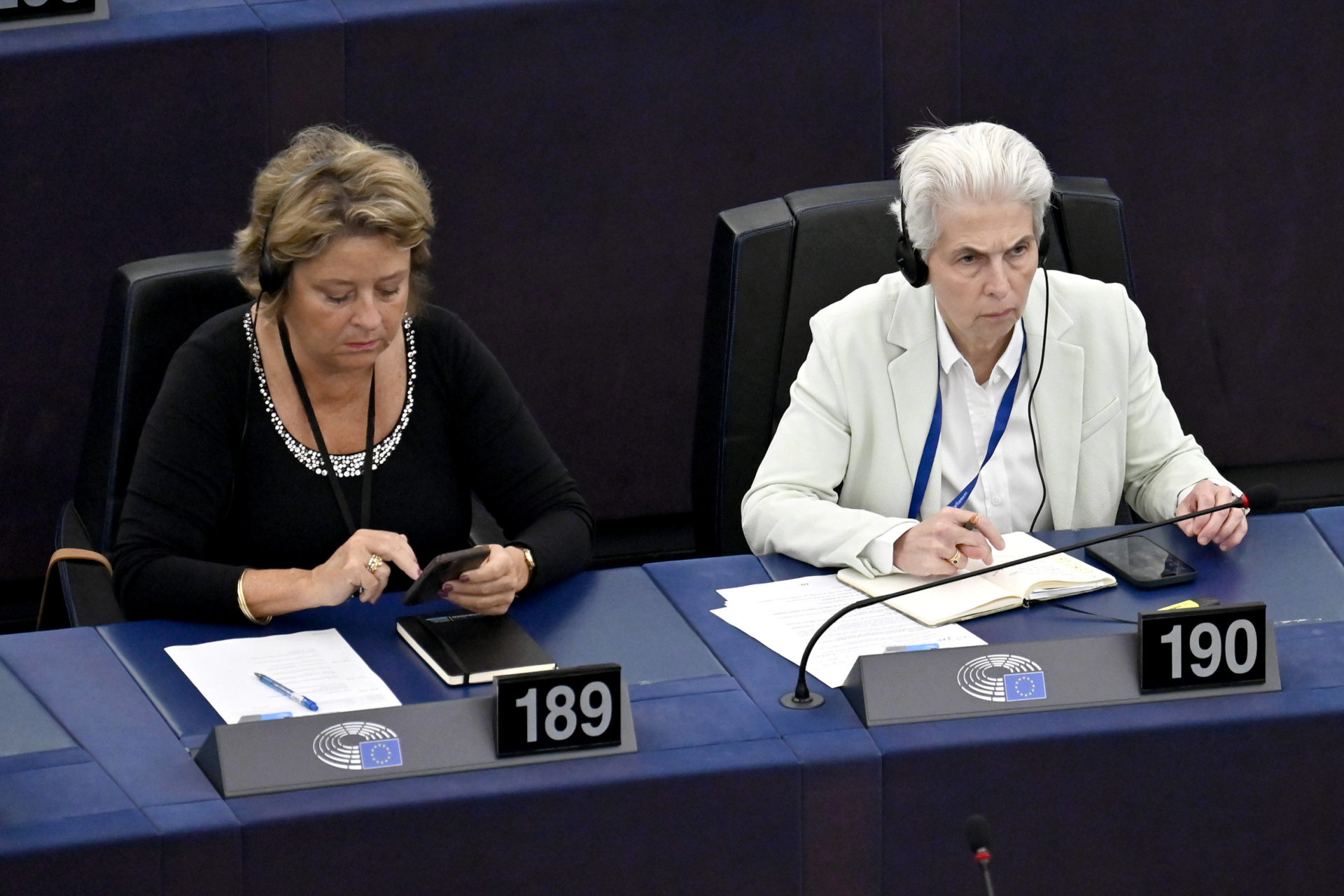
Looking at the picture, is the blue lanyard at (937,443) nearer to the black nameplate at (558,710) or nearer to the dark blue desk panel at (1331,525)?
the dark blue desk panel at (1331,525)

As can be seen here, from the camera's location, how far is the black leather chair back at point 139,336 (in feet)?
8.00

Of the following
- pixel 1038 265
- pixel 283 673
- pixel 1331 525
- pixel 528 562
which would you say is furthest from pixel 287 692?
pixel 1331 525

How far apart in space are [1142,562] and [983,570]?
0.25 metres

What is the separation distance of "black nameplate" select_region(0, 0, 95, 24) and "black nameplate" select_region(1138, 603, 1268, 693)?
2.06 m

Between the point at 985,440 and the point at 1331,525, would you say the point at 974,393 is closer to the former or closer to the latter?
the point at 985,440

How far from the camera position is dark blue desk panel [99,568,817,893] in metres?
→ 1.69

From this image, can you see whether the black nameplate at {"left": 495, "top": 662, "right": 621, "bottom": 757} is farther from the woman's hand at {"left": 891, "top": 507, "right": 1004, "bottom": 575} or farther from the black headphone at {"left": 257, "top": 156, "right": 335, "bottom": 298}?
the black headphone at {"left": 257, "top": 156, "right": 335, "bottom": 298}

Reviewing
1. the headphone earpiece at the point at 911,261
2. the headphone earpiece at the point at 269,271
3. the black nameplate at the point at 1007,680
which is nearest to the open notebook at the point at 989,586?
the black nameplate at the point at 1007,680

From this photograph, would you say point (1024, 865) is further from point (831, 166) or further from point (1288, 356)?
point (1288, 356)

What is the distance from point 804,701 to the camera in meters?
1.90

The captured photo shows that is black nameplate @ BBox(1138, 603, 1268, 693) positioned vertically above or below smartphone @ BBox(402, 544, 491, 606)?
below

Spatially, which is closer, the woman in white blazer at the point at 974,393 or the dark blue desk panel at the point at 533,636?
the dark blue desk panel at the point at 533,636

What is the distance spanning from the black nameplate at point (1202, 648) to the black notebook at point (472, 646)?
0.60m

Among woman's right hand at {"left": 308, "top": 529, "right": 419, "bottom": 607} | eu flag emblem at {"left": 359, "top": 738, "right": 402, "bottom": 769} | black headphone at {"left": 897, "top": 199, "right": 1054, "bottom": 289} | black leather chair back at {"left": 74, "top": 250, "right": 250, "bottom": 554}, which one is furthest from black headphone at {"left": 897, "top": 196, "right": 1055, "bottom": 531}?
eu flag emblem at {"left": 359, "top": 738, "right": 402, "bottom": 769}
